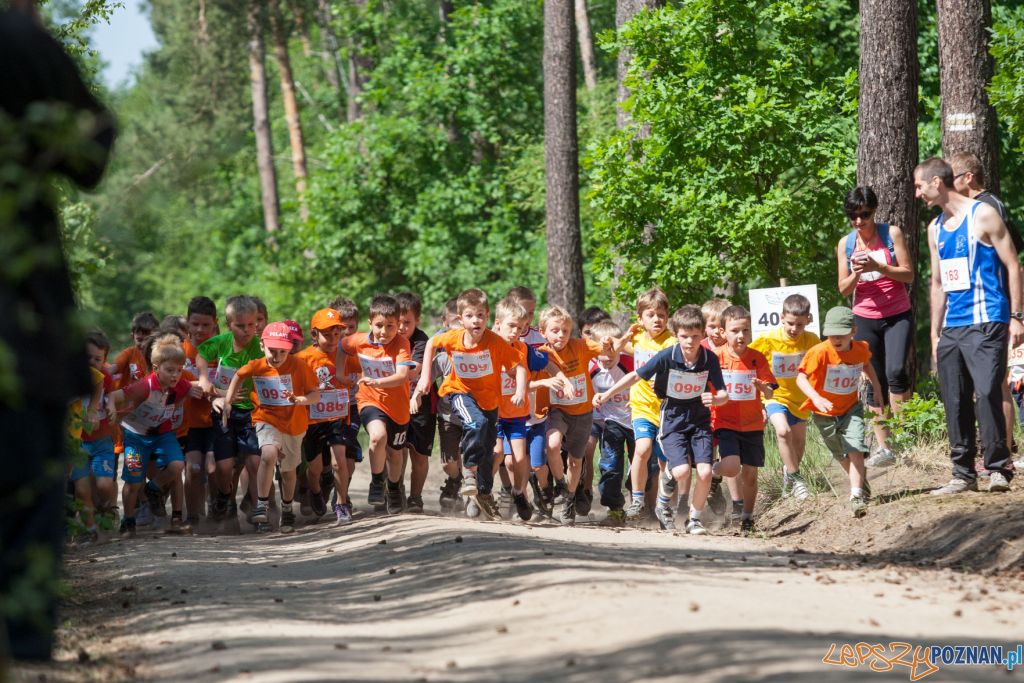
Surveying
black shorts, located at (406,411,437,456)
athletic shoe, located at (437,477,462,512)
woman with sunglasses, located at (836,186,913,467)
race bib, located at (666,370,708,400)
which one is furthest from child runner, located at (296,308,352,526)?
woman with sunglasses, located at (836,186,913,467)

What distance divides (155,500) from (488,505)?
3198 millimetres

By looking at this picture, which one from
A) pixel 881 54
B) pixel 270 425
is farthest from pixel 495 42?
pixel 270 425

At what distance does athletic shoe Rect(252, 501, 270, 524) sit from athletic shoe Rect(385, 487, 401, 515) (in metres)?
1.27

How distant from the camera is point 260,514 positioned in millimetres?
12633

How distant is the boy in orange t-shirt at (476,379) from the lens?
12266 millimetres

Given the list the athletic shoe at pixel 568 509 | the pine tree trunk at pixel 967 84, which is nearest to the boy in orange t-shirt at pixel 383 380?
the athletic shoe at pixel 568 509

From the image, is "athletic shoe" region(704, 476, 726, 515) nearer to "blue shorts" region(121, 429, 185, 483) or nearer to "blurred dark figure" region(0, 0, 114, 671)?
"blue shorts" region(121, 429, 185, 483)

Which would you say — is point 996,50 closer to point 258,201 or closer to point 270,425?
point 270,425

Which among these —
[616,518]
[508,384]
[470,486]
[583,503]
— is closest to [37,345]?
[470,486]

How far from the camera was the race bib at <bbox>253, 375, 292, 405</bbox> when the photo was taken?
40.1 feet

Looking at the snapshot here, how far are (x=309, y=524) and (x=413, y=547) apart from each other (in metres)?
3.42

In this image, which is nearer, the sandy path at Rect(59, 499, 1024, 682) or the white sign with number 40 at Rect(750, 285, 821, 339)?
the sandy path at Rect(59, 499, 1024, 682)

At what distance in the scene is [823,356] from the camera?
11.0m

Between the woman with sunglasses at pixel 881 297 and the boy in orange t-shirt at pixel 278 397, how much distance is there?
15.5ft
